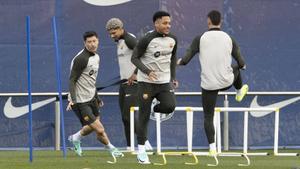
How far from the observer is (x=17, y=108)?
1806 cm

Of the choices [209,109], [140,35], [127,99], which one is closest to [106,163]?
[209,109]

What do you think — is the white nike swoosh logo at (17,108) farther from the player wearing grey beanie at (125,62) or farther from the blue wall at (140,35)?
the player wearing grey beanie at (125,62)

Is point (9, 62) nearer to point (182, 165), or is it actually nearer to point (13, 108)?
point (13, 108)

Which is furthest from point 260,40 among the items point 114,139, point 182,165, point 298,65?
point 182,165

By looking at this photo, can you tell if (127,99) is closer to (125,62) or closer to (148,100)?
(125,62)

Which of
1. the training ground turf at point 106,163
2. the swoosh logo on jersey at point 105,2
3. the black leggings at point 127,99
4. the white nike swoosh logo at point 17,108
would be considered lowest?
the training ground turf at point 106,163

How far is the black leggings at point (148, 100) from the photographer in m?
13.2

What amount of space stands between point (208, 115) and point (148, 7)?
5.08 metres

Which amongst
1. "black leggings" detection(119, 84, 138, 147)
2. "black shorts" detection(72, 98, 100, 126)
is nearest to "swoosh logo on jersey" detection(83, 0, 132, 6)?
"black leggings" detection(119, 84, 138, 147)

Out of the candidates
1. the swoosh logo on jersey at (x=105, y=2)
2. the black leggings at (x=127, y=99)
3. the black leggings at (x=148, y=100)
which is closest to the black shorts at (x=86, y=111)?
the black leggings at (x=127, y=99)

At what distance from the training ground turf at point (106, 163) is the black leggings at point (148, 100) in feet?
1.49

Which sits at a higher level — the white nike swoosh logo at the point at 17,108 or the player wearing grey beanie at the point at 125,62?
the player wearing grey beanie at the point at 125,62

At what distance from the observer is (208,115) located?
13.4 metres

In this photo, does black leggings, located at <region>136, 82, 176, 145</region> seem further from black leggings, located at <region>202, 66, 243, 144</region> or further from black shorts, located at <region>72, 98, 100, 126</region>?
black shorts, located at <region>72, 98, 100, 126</region>
